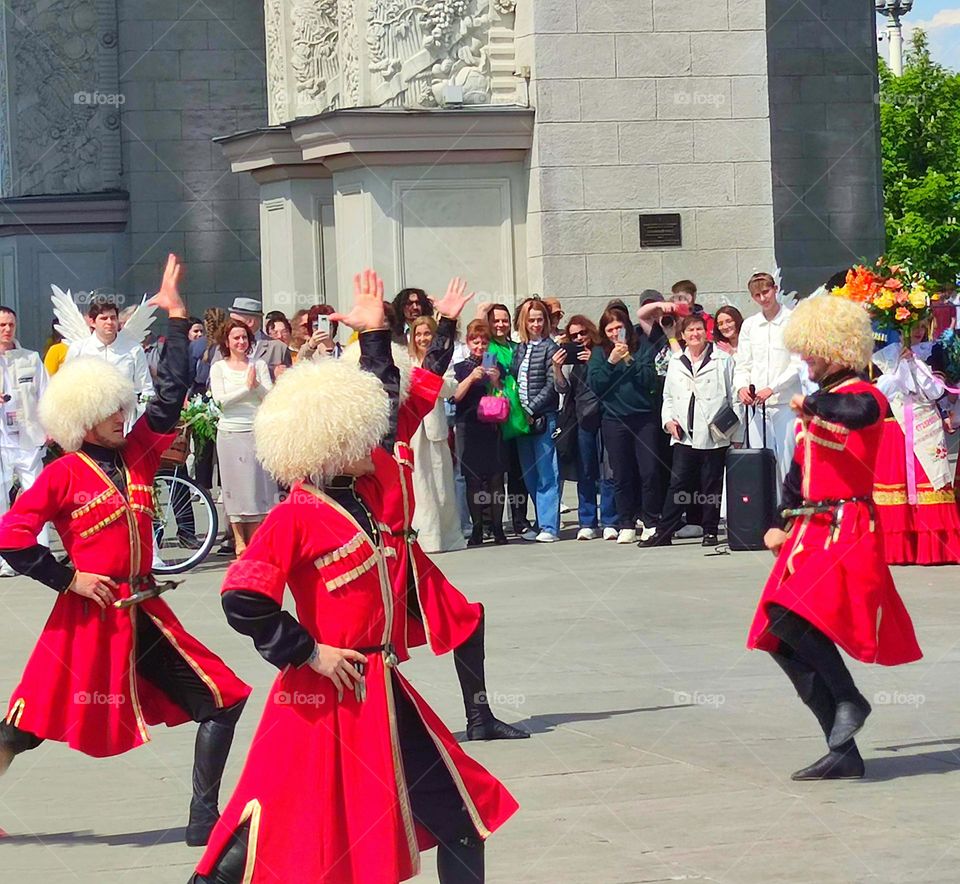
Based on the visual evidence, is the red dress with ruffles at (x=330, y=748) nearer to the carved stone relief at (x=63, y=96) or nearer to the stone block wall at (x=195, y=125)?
the stone block wall at (x=195, y=125)

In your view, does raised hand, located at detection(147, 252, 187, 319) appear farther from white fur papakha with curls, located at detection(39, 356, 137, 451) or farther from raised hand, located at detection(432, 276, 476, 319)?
raised hand, located at detection(432, 276, 476, 319)

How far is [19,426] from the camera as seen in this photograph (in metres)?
14.6

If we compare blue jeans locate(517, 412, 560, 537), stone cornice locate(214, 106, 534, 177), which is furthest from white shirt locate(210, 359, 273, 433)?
stone cornice locate(214, 106, 534, 177)

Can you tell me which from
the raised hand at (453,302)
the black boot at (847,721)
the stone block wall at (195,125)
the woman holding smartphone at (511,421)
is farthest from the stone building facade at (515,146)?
the black boot at (847,721)

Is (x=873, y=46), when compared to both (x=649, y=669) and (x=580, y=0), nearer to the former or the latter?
(x=580, y=0)

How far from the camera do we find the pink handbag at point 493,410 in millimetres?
14938

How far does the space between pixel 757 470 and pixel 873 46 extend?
1226cm

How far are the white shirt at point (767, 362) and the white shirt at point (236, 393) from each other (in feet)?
10.9

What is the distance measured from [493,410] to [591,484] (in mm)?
970

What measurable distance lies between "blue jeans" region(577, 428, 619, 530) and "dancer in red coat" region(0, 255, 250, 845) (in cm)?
834

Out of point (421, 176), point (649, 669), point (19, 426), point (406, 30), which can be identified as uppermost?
point (406, 30)

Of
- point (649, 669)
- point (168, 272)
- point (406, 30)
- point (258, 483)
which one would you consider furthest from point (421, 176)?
point (168, 272)

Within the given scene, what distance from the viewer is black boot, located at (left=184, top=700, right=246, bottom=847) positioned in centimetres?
654

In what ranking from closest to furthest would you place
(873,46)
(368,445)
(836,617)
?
(368,445)
(836,617)
(873,46)
